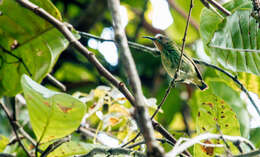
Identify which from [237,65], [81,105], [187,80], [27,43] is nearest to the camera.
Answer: [81,105]

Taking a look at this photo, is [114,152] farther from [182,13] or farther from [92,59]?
[182,13]

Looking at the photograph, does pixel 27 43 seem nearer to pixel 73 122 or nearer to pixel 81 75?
pixel 73 122

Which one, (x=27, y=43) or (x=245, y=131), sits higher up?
(x=27, y=43)

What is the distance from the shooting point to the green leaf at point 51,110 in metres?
0.92

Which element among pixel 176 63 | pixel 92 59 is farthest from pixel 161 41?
pixel 92 59

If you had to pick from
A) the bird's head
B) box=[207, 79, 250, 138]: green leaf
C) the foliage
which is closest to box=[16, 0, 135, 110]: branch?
the foliage

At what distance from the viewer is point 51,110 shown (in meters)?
0.97

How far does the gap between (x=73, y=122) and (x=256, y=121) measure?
2.86ft

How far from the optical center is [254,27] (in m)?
1.25

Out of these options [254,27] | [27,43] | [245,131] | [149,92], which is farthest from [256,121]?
[149,92]

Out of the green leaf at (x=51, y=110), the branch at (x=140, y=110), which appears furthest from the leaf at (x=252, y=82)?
the branch at (x=140, y=110)

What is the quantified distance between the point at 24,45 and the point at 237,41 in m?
0.82

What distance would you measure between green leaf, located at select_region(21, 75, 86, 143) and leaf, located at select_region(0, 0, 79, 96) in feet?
1.24

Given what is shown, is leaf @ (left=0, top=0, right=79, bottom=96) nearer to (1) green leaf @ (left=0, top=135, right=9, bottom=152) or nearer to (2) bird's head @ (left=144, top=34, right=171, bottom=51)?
(1) green leaf @ (left=0, top=135, right=9, bottom=152)
